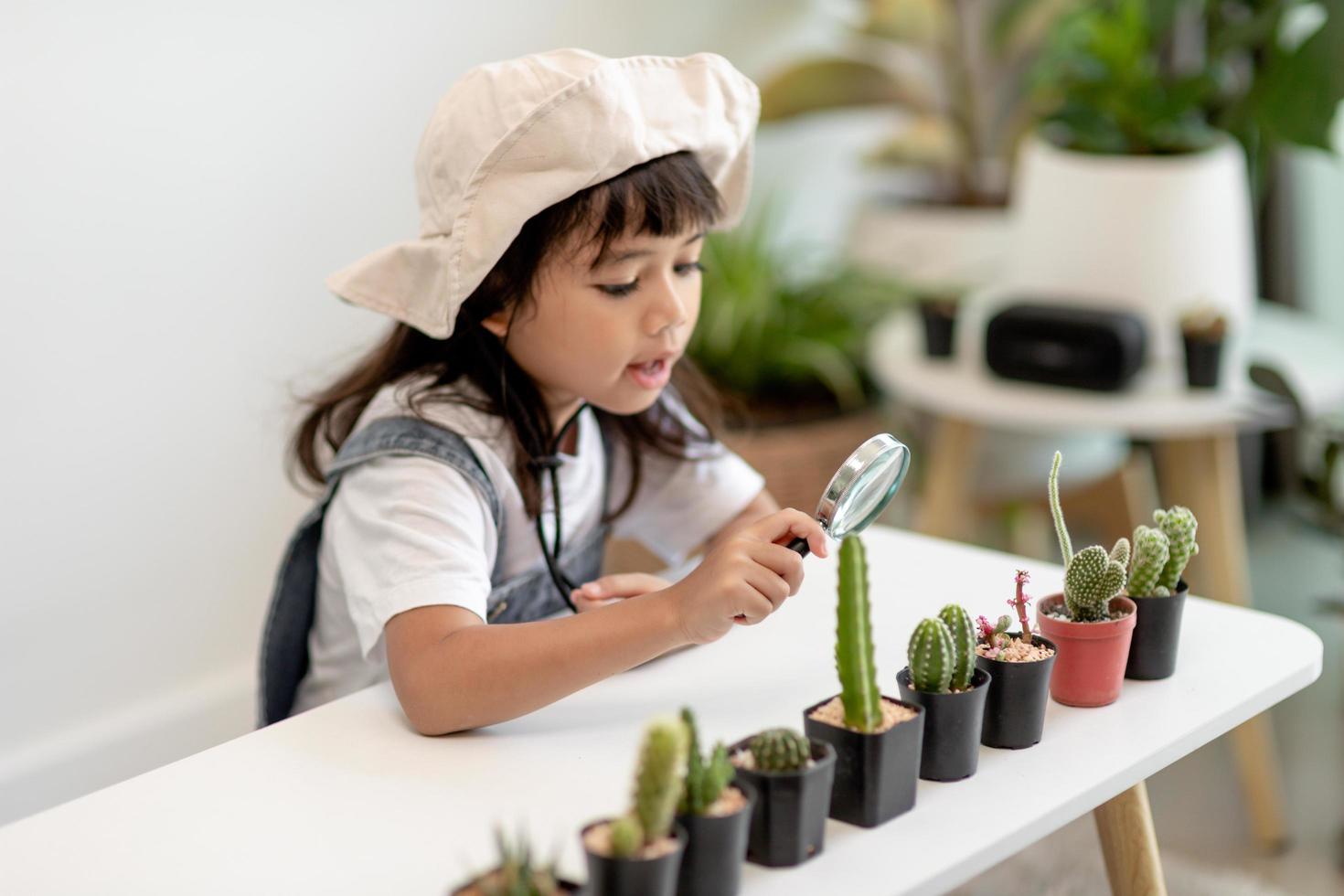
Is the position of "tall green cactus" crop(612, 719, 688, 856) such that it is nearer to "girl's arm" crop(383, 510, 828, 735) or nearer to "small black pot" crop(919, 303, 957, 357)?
"girl's arm" crop(383, 510, 828, 735)

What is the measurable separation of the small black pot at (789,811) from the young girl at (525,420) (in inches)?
7.4

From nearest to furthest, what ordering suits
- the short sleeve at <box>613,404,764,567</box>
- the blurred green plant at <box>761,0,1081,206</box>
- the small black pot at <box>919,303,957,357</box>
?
the short sleeve at <box>613,404,764,567</box> → the small black pot at <box>919,303,957,357</box> → the blurred green plant at <box>761,0,1081,206</box>

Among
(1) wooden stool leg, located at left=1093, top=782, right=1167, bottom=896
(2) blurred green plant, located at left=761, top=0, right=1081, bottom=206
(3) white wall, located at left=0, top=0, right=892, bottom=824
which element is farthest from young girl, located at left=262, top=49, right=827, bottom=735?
(2) blurred green plant, located at left=761, top=0, right=1081, bottom=206

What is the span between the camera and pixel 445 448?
1.21m

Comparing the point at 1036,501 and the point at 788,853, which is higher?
the point at 788,853

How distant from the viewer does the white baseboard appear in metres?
1.90

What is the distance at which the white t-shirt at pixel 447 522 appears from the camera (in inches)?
44.1

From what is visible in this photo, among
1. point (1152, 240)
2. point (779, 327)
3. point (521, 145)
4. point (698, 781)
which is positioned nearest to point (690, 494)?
point (521, 145)

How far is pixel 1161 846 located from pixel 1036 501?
0.61 metres

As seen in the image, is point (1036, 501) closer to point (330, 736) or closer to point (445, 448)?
point (445, 448)

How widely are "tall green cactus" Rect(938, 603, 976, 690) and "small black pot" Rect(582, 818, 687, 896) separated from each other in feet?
0.88

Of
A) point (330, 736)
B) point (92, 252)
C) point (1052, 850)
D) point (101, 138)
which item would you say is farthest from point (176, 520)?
point (1052, 850)

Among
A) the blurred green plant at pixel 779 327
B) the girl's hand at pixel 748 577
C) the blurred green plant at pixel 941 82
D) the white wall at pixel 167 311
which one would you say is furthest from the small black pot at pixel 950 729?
the blurred green plant at pixel 941 82

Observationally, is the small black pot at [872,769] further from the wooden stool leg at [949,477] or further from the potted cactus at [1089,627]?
the wooden stool leg at [949,477]
